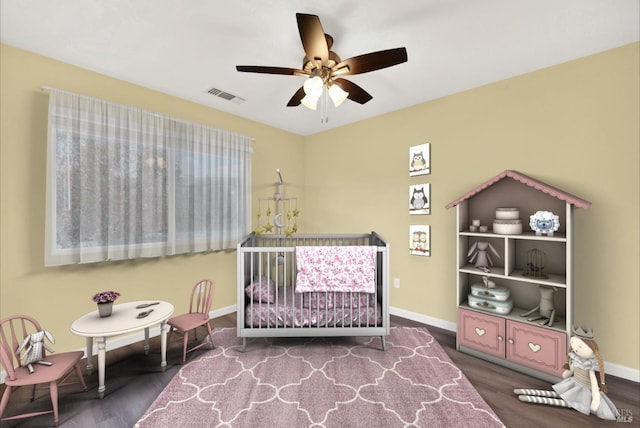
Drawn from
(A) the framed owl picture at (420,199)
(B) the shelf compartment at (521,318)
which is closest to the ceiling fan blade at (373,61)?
(A) the framed owl picture at (420,199)

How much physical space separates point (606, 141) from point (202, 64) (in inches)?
128

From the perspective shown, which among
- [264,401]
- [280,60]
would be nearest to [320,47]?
[280,60]

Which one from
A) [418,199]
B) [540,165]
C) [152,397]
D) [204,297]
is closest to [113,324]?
[152,397]

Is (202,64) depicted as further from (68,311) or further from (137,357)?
(137,357)

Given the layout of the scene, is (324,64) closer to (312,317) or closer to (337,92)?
(337,92)

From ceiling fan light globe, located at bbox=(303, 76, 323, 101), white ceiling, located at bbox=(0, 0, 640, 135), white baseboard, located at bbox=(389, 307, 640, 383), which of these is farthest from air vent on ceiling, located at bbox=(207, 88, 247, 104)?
white baseboard, located at bbox=(389, 307, 640, 383)

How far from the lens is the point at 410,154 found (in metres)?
3.10

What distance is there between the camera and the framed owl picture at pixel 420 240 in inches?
116

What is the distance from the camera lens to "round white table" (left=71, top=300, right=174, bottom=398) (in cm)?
175

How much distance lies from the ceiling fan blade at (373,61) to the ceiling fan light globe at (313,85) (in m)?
0.13

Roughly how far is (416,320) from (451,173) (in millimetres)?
1698

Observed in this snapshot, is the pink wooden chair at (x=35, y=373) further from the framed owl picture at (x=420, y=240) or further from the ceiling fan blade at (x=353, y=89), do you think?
the framed owl picture at (x=420, y=240)

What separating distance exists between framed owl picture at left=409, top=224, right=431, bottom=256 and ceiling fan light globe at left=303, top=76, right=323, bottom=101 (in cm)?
196

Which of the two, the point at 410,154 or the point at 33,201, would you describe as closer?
the point at 33,201
